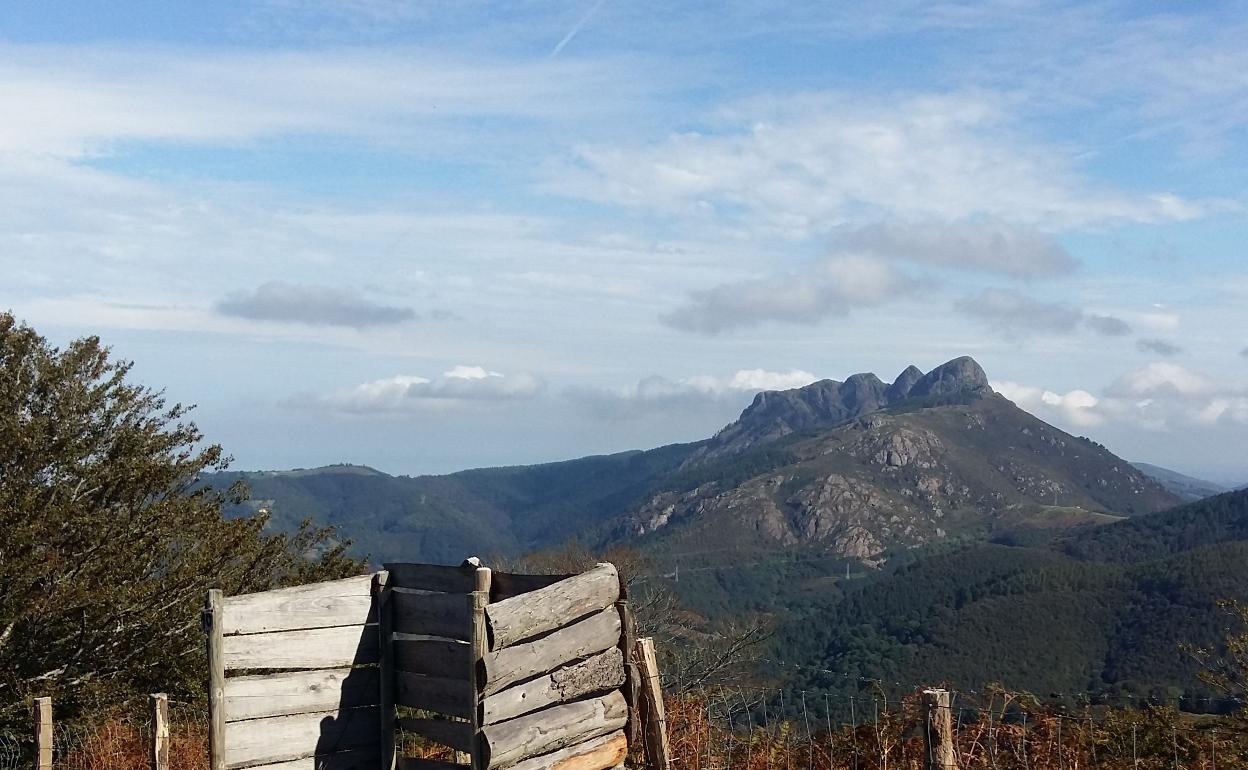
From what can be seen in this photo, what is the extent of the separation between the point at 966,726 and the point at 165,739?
6.76 m

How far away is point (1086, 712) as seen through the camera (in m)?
8.97

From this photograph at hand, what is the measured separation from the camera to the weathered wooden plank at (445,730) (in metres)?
7.23

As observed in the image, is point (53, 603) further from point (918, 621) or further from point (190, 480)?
point (918, 621)

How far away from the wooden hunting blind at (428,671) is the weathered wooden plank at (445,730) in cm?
1

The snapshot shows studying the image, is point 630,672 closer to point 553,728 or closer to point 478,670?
point 553,728

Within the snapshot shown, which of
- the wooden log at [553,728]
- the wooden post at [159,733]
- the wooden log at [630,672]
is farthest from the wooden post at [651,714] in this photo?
the wooden post at [159,733]

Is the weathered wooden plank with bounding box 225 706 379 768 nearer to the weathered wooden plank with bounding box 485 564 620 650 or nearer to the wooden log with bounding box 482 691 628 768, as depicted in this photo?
the wooden log with bounding box 482 691 628 768

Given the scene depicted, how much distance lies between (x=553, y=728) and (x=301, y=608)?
1.93m

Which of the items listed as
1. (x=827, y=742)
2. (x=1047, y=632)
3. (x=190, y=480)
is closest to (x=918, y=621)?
(x=1047, y=632)

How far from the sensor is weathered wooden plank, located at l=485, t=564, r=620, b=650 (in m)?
7.12

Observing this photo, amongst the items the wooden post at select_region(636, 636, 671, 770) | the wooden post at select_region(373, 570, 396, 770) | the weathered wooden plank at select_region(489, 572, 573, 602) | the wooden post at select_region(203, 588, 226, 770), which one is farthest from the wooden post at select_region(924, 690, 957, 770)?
the wooden post at select_region(203, 588, 226, 770)

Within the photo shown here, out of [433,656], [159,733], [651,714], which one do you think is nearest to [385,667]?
[433,656]

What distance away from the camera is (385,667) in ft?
26.6

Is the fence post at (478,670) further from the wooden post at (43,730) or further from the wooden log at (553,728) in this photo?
the wooden post at (43,730)
